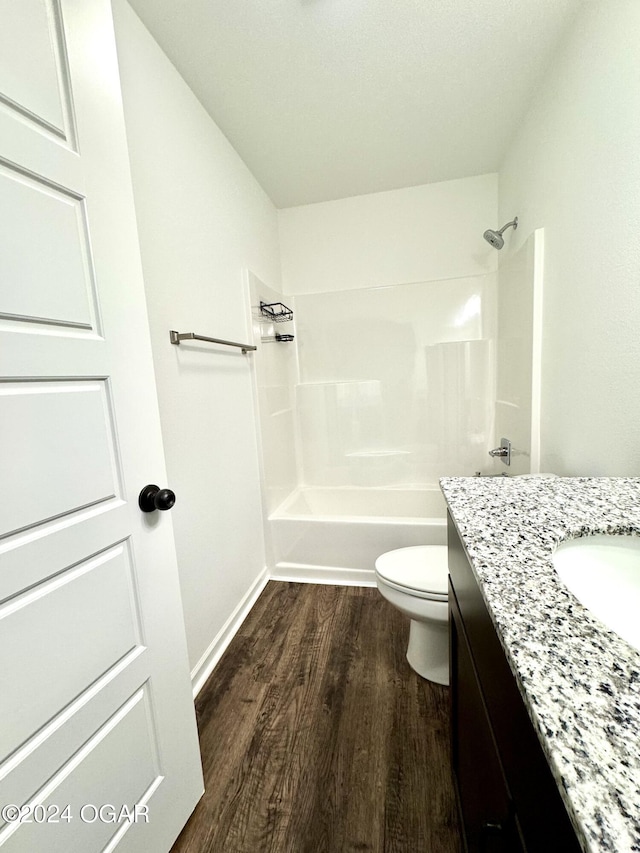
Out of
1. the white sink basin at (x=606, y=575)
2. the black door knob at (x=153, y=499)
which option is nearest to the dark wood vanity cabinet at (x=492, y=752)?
the white sink basin at (x=606, y=575)

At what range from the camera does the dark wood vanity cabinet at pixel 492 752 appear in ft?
1.17

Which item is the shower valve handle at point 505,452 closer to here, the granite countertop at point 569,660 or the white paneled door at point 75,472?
the granite countertop at point 569,660

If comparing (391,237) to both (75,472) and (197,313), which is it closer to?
(197,313)

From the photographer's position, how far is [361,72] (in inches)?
57.5

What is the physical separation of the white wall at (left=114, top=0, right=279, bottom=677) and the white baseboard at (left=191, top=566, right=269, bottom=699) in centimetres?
2

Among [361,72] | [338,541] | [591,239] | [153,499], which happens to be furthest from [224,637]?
[361,72]

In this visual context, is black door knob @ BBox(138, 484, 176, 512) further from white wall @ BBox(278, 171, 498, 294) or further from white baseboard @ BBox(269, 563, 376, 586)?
white wall @ BBox(278, 171, 498, 294)

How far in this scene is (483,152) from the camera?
6.69 feet

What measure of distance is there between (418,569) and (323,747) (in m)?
0.70

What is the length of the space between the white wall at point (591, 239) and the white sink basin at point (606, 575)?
49 centimetres

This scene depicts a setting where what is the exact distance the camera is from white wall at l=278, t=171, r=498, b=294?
2344mm

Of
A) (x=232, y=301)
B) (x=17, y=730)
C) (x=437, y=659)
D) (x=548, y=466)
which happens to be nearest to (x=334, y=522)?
(x=437, y=659)

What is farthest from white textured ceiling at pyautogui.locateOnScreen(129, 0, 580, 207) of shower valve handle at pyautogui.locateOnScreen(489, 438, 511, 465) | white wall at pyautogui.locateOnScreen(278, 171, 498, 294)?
shower valve handle at pyautogui.locateOnScreen(489, 438, 511, 465)

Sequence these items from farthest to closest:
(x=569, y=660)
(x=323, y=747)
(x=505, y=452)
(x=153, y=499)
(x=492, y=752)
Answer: (x=505, y=452) → (x=323, y=747) → (x=153, y=499) → (x=492, y=752) → (x=569, y=660)
